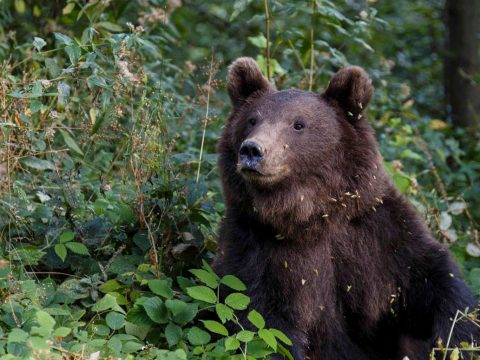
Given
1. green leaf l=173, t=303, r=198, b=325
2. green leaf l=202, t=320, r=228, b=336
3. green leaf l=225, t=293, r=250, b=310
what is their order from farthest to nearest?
green leaf l=173, t=303, r=198, b=325 < green leaf l=225, t=293, r=250, b=310 < green leaf l=202, t=320, r=228, b=336

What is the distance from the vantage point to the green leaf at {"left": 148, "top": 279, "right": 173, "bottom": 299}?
5.77 metres

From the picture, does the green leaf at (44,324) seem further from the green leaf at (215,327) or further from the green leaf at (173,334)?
the green leaf at (173,334)

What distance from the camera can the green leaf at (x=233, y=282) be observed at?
5.59m

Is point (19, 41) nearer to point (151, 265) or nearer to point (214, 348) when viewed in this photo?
point (151, 265)

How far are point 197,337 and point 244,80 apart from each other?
1.98m

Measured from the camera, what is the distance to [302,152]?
5.89 metres

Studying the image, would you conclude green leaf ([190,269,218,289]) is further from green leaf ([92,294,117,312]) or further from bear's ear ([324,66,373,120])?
bear's ear ([324,66,373,120])

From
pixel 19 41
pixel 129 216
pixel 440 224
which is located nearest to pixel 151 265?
pixel 129 216

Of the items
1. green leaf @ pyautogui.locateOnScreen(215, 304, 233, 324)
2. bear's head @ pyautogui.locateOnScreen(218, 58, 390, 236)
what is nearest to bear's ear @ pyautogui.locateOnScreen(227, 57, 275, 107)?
bear's head @ pyautogui.locateOnScreen(218, 58, 390, 236)

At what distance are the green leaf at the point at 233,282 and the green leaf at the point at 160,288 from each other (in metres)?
0.38

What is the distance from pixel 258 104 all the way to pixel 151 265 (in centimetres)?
131

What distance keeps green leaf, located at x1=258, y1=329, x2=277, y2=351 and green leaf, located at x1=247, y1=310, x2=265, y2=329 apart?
8 centimetres

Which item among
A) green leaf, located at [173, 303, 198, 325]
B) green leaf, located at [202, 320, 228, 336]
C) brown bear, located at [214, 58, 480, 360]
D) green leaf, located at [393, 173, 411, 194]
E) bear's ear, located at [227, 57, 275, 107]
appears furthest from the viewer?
green leaf, located at [393, 173, 411, 194]

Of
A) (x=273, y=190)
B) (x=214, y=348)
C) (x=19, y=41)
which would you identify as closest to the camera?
(x=214, y=348)
